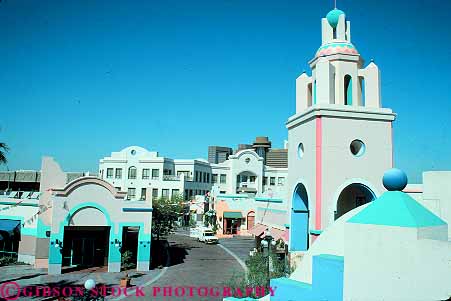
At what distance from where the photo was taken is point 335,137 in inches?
639

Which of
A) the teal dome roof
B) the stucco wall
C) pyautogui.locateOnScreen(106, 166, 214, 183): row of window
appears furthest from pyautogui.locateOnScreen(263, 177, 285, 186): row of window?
the stucco wall

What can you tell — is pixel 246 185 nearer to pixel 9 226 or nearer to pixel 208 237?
pixel 208 237

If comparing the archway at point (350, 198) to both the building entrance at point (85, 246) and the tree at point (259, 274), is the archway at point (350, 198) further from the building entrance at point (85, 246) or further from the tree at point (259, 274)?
the building entrance at point (85, 246)

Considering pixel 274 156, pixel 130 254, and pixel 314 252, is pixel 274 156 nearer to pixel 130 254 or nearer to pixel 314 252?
pixel 130 254

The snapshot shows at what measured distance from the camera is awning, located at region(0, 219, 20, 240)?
24.3 metres

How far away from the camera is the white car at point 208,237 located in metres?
36.7

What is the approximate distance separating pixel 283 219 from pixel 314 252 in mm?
13405

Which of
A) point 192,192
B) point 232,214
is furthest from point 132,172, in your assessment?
point 232,214

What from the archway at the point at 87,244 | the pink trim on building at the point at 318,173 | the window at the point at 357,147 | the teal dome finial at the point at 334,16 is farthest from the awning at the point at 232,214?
the teal dome finial at the point at 334,16

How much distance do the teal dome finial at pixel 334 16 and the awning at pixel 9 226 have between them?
21467 mm

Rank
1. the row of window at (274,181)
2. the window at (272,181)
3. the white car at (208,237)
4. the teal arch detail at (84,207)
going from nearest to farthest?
the teal arch detail at (84,207)
the white car at (208,237)
the row of window at (274,181)
the window at (272,181)

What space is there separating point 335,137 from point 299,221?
4554 mm

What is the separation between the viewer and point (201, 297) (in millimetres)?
17391

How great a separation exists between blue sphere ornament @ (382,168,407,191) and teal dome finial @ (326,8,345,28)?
1119cm
